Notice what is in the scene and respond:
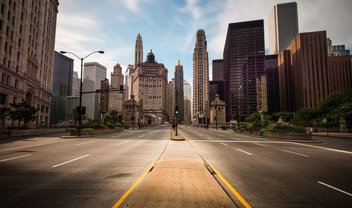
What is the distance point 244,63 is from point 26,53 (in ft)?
563

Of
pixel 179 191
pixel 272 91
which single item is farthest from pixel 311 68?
pixel 179 191

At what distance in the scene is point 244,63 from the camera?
185125 mm

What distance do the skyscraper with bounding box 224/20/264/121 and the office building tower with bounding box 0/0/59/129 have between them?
149m

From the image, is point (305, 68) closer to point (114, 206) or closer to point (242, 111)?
point (242, 111)

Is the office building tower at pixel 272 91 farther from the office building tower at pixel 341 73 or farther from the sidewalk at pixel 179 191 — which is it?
the sidewalk at pixel 179 191

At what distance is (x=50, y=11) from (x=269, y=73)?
191 meters

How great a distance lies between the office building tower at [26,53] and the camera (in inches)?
1759

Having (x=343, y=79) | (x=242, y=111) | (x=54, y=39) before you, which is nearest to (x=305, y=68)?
(x=343, y=79)

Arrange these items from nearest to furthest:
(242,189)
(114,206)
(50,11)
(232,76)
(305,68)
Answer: (114,206), (242,189), (50,11), (305,68), (232,76)

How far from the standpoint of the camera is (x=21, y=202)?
180 inches

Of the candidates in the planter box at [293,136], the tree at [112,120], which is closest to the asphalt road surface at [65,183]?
the planter box at [293,136]

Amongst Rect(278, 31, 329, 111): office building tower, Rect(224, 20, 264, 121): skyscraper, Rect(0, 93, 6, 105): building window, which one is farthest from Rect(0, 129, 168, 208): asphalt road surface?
Rect(224, 20, 264, 121): skyscraper

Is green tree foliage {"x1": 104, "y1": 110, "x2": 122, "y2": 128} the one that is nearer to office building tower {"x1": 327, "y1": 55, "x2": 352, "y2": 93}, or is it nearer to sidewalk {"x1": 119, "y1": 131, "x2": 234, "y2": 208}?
sidewalk {"x1": 119, "y1": 131, "x2": 234, "y2": 208}

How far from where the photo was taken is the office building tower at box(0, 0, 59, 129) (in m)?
44.7
